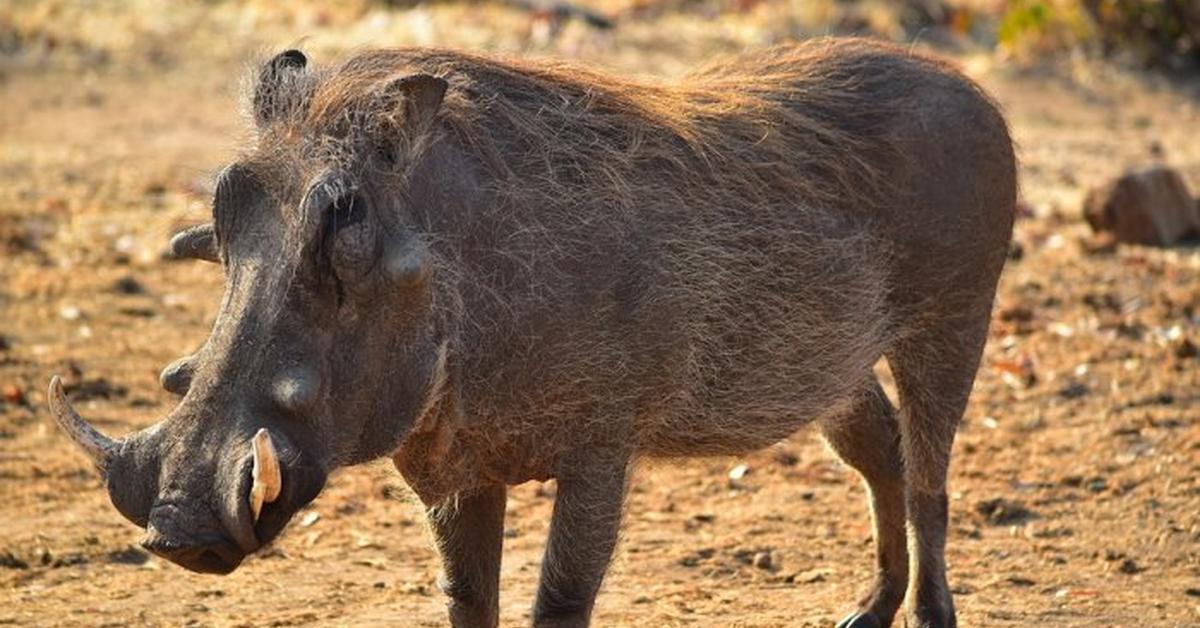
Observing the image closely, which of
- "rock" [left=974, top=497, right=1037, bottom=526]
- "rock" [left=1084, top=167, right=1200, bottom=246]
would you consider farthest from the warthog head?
"rock" [left=1084, top=167, right=1200, bottom=246]

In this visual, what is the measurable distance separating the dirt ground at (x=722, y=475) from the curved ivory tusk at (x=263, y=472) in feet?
2.59

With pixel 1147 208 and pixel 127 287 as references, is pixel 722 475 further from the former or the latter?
pixel 127 287

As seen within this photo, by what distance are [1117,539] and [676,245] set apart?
6.64 ft

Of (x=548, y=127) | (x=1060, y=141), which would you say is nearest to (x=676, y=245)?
(x=548, y=127)

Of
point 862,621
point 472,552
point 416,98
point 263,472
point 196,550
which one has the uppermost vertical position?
point 416,98

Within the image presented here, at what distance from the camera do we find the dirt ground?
5184 mm

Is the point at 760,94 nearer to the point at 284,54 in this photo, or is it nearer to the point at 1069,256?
the point at 284,54

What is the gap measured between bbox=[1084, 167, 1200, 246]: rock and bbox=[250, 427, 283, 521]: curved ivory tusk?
19.7 ft

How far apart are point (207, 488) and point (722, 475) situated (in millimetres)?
3052

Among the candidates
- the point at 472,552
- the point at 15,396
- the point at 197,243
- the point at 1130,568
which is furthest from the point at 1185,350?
the point at 197,243

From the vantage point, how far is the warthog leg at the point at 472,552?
4.34 meters

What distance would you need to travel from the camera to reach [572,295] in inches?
158

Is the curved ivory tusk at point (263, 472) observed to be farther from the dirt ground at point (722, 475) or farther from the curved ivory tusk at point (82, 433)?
the dirt ground at point (722, 475)

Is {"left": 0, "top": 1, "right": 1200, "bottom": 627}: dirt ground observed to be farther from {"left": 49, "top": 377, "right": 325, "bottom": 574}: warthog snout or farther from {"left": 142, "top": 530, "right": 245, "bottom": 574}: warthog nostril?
{"left": 142, "top": 530, "right": 245, "bottom": 574}: warthog nostril
